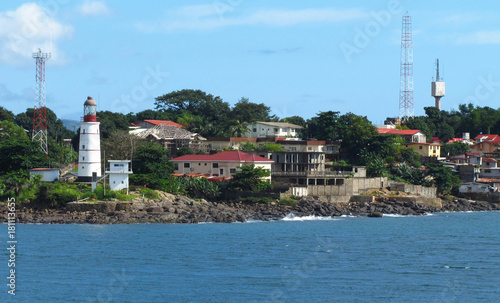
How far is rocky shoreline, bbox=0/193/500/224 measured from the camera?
179ft

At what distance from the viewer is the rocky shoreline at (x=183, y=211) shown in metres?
54.5

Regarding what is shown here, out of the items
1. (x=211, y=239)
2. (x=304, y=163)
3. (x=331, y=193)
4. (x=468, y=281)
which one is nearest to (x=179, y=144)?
(x=304, y=163)

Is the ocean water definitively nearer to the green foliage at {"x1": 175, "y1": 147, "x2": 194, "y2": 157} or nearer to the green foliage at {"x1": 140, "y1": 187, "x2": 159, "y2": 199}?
the green foliage at {"x1": 140, "y1": 187, "x2": 159, "y2": 199}

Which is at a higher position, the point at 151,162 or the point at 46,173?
the point at 151,162

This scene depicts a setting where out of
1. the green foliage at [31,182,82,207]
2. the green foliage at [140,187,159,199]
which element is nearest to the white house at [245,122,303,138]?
the green foliage at [140,187,159,199]

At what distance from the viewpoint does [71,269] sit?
37.7 meters

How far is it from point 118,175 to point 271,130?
34094 millimetres

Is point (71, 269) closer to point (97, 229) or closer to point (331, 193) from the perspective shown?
point (97, 229)

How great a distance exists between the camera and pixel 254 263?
39.4 metres

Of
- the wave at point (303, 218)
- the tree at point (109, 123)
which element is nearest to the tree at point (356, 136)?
the wave at point (303, 218)

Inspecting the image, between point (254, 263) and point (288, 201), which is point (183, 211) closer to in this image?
point (288, 201)

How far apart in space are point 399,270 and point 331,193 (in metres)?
29.0

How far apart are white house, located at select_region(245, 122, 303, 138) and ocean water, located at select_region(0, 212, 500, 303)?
116ft

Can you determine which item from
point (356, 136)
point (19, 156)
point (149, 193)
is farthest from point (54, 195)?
point (356, 136)
